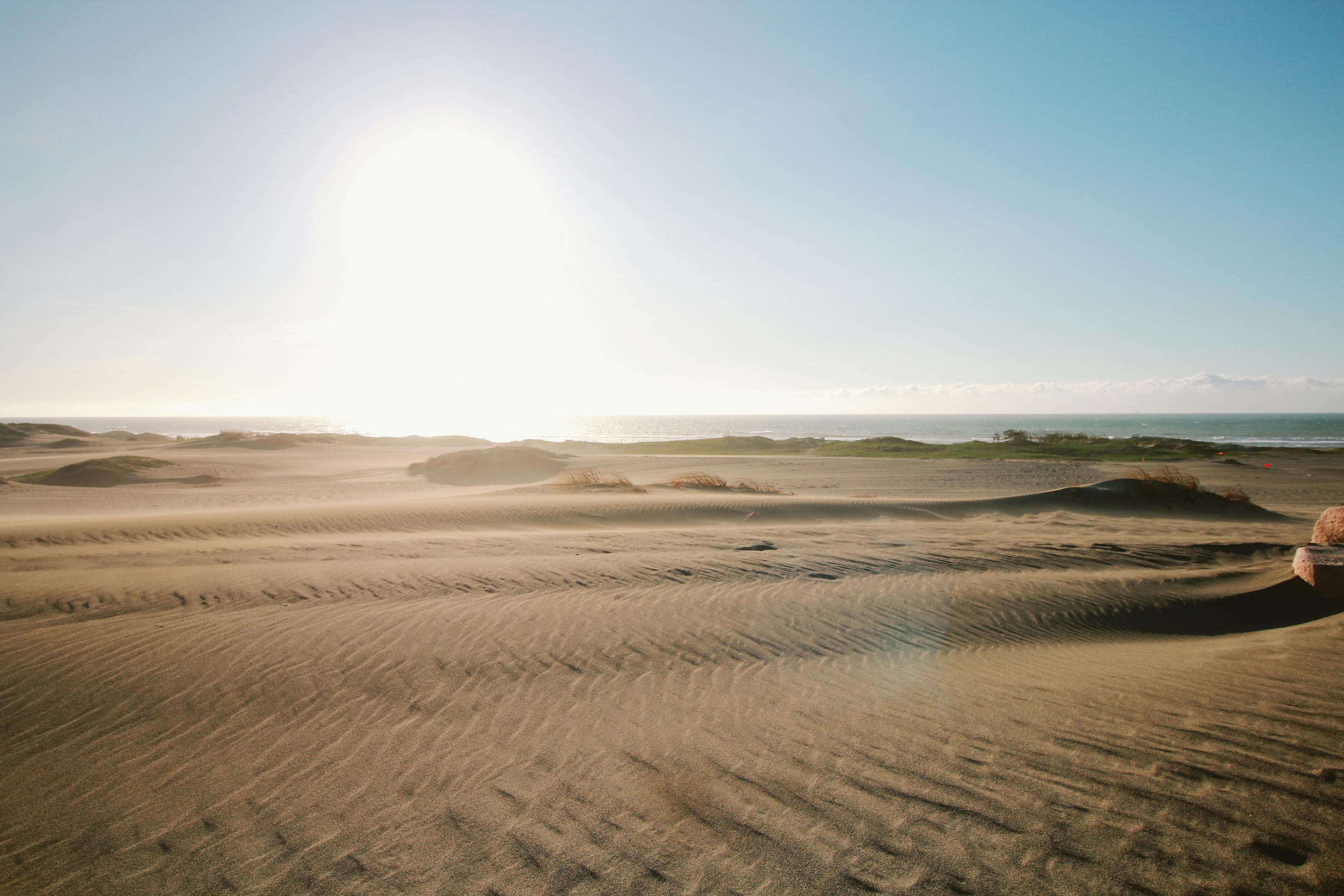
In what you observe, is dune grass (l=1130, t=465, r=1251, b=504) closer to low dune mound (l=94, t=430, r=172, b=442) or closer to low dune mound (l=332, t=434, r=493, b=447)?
low dune mound (l=332, t=434, r=493, b=447)

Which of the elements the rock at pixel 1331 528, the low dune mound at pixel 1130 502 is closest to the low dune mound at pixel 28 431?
the low dune mound at pixel 1130 502

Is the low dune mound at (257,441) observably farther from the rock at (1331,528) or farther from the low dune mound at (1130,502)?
the rock at (1331,528)

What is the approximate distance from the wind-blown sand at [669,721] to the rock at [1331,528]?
563 mm

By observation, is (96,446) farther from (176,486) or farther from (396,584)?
(396,584)

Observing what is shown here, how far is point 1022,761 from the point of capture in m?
3.23

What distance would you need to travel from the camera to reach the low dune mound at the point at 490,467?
23.8 metres

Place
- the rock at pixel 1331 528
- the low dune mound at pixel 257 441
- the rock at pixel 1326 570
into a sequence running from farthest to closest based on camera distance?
the low dune mound at pixel 257 441
the rock at pixel 1331 528
the rock at pixel 1326 570

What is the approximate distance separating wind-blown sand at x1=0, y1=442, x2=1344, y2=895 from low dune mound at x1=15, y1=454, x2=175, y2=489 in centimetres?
1619

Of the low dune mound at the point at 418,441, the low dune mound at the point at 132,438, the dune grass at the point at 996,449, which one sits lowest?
the dune grass at the point at 996,449

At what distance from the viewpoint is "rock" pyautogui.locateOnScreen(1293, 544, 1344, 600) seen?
268 inches

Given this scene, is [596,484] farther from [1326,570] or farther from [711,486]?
[1326,570]

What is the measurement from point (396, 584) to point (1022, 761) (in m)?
6.29

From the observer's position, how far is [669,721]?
156 inches

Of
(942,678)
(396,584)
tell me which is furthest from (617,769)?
(396,584)
